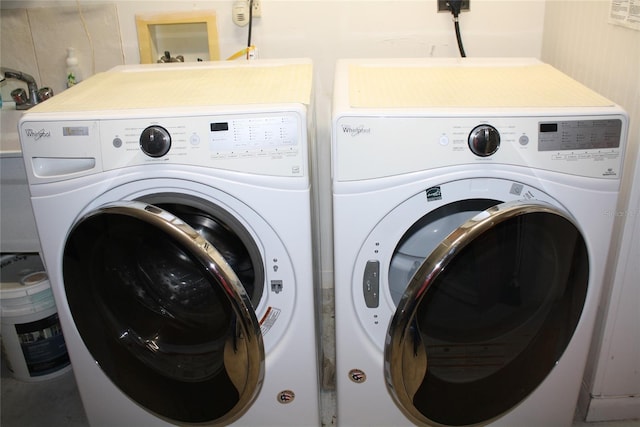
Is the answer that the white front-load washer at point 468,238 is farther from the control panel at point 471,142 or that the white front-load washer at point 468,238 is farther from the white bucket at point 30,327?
the white bucket at point 30,327

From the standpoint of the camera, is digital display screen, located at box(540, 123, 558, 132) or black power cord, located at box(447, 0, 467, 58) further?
black power cord, located at box(447, 0, 467, 58)

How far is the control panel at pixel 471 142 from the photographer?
1.19 m

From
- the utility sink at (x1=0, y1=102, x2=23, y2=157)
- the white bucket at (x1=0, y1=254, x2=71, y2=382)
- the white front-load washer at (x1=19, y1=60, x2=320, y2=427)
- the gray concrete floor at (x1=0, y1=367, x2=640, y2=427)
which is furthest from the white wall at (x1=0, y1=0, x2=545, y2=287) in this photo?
the gray concrete floor at (x1=0, y1=367, x2=640, y2=427)

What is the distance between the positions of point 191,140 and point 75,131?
0.82 feet

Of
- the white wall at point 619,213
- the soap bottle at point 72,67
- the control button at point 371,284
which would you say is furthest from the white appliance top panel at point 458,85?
the soap bottle at point 72,67

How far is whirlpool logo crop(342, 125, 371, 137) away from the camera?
1.19 m

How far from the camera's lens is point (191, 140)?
123 centimetres

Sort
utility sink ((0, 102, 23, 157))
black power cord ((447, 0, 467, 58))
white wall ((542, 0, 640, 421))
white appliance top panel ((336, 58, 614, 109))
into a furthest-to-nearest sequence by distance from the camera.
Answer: black power cord ((447, 0, 467, 58))
utility sink ((0, 102, 23, 157))
white wall ((542, 0, 640, 421))
white appliance top panel ((336, 58, 614, 109))

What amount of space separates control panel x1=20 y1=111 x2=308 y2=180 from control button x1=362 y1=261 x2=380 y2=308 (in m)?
0.26

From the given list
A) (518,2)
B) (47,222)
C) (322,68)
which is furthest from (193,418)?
(518,2)

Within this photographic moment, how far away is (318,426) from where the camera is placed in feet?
4.93

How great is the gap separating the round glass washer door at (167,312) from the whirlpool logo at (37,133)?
20cm

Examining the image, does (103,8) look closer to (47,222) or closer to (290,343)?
(47,222)

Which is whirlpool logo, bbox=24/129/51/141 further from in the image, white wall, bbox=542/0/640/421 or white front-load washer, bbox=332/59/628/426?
white wall, bbox=542/0/640/421
